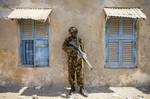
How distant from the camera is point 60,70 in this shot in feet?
36.3

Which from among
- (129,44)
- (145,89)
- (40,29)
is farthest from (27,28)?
(145,89)

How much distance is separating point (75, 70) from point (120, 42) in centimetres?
184

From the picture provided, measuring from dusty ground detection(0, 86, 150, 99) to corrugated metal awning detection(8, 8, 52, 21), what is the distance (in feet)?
7.27

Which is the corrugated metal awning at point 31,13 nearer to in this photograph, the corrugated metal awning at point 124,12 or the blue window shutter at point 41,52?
the blue window shutter at point 41,52

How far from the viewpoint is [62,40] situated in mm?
10961

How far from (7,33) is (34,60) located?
46.2 inches

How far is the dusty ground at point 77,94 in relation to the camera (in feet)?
33.3

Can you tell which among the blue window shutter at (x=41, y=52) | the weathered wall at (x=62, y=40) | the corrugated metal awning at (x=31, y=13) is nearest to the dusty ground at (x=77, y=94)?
the weathered wall at (x=62, y=40)

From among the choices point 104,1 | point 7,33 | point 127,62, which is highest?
point 104,1

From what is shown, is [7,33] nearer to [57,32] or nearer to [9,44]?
[9,44]

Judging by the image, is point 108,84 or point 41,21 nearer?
point 41,21

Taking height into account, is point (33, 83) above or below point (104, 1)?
below

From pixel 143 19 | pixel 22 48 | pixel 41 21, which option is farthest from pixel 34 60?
pixel 143 19

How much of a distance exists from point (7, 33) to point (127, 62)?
12.6 feet
